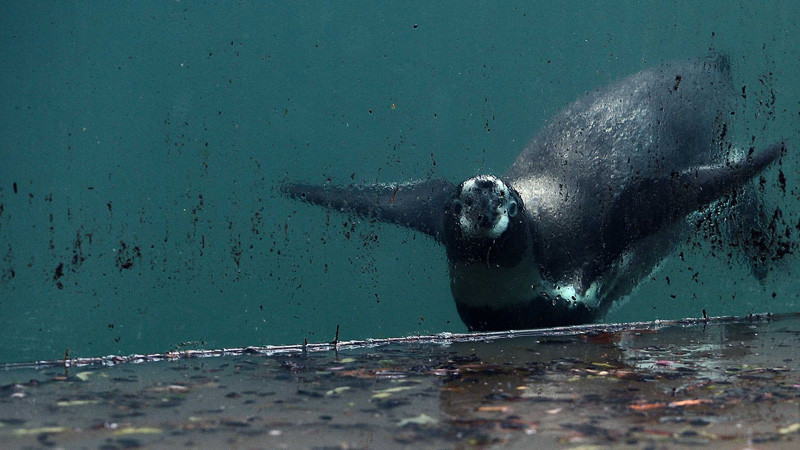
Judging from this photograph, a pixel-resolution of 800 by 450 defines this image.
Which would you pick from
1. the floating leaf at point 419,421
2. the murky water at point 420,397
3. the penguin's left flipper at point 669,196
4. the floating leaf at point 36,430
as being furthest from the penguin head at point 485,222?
the floating leaf at point 36,430

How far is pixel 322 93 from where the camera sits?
537cm

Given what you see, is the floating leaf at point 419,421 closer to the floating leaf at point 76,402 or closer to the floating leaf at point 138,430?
the floating leaf at point 138,430

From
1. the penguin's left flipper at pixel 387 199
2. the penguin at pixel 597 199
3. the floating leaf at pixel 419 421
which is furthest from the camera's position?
the penguin at pixel 597 199

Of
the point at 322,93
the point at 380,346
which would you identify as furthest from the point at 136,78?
the point at 380,346

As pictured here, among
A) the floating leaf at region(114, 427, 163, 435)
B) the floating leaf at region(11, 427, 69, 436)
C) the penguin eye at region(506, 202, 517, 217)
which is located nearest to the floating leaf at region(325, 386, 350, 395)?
the floating leaf at region(114, 427, 163, 435)

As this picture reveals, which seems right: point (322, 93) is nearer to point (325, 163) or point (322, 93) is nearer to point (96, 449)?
point (325, 163)

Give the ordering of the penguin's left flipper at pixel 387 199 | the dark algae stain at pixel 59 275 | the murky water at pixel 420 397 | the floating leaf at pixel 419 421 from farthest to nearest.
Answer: the penguin's left flipper at pixel 387 199 → the dark algae stain at pixel 59 275 → the floating leaf at pixel 419 421 → the murky water at pixel 420 397

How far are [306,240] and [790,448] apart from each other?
11.5 feet

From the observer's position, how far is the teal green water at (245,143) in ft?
15.5

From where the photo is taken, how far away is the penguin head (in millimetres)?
5664

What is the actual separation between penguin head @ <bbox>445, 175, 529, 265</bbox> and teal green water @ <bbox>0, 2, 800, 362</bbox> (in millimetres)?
157

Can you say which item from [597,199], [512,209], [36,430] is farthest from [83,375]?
[597,199]

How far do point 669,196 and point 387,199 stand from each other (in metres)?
2.40

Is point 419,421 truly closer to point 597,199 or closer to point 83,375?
point 83,375
